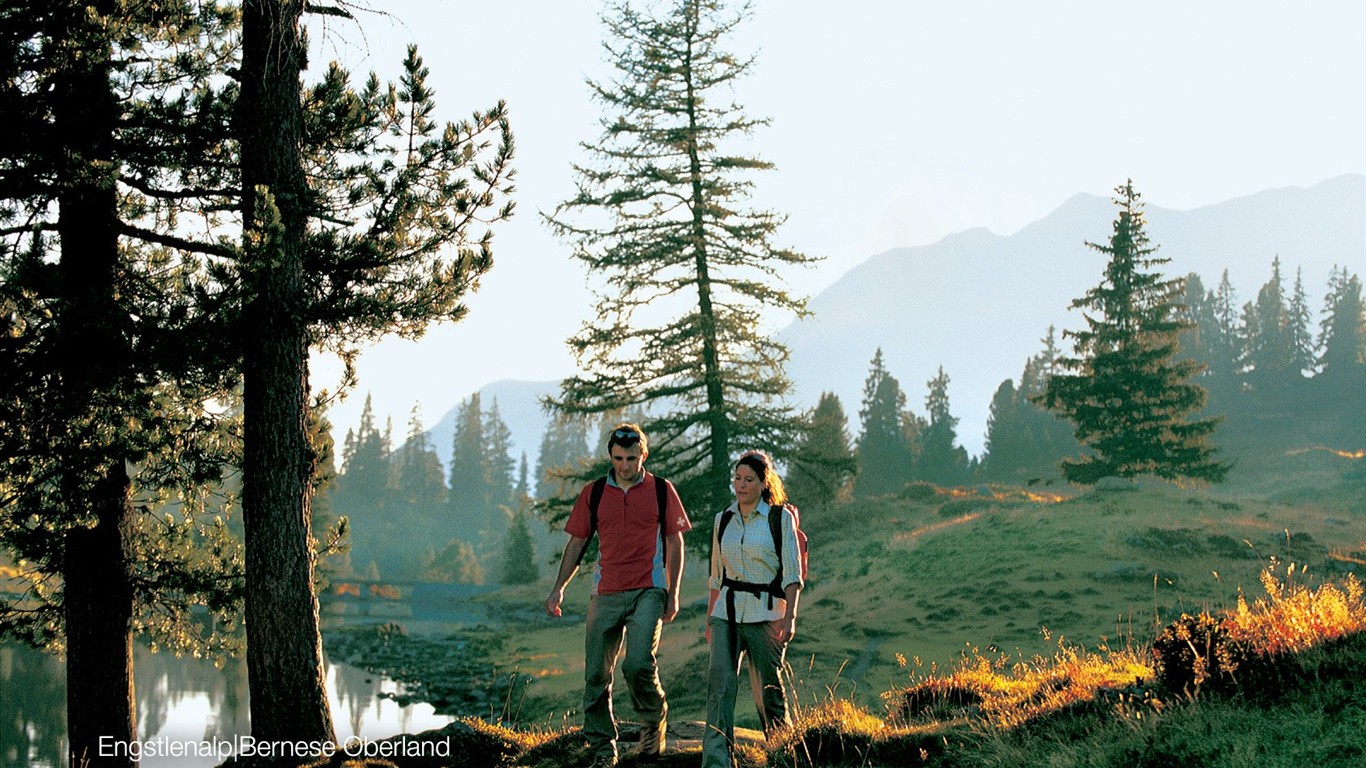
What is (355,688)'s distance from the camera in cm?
3391

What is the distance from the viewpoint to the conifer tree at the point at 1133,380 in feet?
124

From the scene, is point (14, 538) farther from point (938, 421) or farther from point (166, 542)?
point (938, 421)

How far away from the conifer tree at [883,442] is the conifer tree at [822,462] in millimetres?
5324

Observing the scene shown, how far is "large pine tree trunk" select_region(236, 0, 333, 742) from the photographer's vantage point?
7.39 m

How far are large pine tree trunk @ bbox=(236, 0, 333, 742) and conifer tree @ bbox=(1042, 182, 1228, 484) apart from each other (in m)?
36.1

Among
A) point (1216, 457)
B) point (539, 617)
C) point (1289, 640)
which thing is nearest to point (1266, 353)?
point (1216, 457)

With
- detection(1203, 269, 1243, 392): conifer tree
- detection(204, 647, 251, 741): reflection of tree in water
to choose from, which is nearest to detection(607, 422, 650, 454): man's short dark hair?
detection(204, 647, 251, 741): reflection of tree in water

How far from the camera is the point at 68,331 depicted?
303 inches

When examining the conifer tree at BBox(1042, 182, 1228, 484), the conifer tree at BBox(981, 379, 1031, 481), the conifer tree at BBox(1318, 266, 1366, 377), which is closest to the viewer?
the conifer tree at BBox(1042, 182, 1228, 484)

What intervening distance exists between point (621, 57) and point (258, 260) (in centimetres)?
1780

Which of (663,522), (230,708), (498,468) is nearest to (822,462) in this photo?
(663,522)

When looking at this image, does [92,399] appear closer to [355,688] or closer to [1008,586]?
[1008,586]

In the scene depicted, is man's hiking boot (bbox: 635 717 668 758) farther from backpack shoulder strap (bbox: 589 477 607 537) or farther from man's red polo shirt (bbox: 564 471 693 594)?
backpack shoulder strap (bbox: 589 477 607 537)

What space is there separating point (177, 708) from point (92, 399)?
2731 centimetres
